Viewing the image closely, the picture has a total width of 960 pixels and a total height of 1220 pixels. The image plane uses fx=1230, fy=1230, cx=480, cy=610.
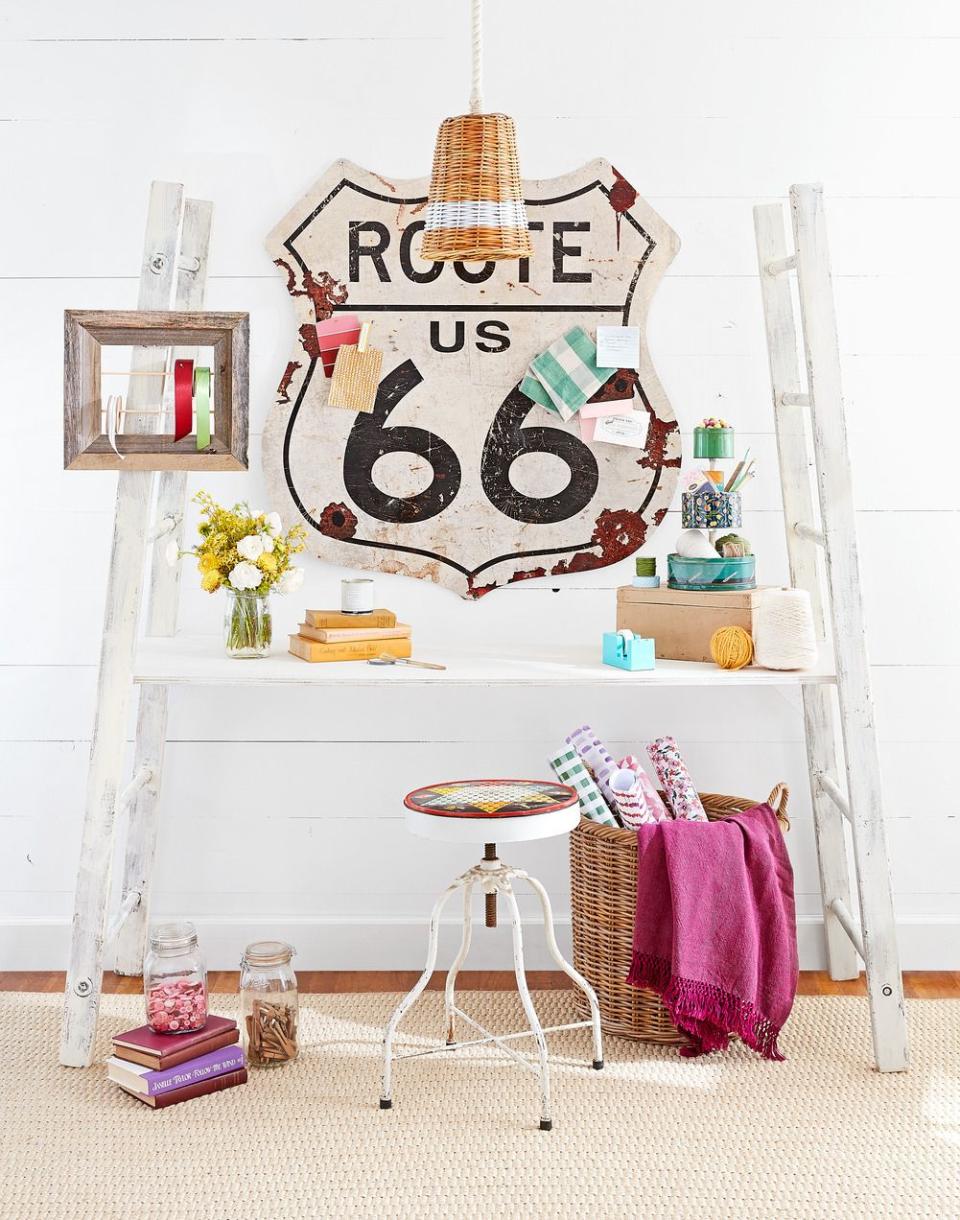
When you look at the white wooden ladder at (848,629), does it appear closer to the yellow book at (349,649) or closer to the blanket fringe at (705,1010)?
the blanket fringe at (705,1010)

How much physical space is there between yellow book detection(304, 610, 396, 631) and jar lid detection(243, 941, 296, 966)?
664 mm

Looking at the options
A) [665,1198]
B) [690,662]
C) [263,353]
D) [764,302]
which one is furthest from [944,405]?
[665,1198]

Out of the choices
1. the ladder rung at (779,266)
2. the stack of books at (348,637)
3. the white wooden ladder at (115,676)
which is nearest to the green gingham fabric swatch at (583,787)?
the stack of books at (348,637)

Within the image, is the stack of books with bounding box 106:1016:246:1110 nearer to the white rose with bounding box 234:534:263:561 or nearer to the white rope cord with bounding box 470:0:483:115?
the white rose with bounding box 234:534:263:561

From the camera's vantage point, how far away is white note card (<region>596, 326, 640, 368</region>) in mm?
2965

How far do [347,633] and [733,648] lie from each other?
81 centimetres

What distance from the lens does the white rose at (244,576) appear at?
101 inches

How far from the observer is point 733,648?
2541 mm

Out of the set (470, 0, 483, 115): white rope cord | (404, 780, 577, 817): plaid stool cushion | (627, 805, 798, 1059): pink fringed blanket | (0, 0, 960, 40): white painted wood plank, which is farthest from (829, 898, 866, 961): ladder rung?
(0, 0, 960, 40): white painted wood plank

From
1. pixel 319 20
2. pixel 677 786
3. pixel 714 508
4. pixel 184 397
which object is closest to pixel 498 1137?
pixel 677 786

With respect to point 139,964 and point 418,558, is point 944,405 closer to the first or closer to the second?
point 418,558

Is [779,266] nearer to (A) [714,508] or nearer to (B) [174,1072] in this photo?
(A) [714,508]

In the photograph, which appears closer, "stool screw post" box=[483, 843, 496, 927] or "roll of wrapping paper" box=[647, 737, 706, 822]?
"stool screw post" box=[483, 843, 496, 927]

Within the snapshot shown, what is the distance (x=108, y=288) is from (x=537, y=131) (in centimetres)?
111
